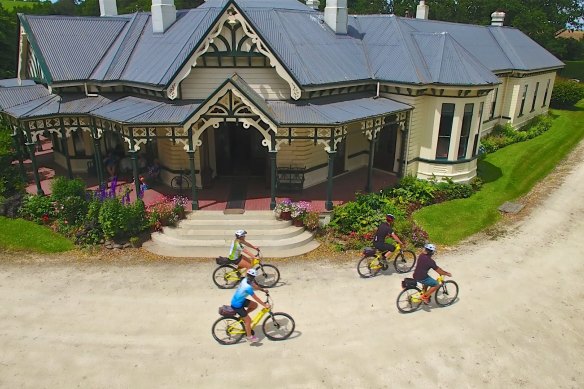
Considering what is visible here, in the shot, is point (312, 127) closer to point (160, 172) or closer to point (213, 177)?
point (213, 177)

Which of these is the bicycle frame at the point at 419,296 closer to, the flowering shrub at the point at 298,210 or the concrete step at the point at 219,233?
the concrete step at the point at 219,233

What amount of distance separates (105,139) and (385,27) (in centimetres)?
1502

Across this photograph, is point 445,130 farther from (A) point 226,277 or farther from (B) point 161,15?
(B) point 161,15

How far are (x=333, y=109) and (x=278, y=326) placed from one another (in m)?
9.28

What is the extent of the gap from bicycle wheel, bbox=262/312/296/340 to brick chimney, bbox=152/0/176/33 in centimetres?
1511

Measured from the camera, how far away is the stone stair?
48.4 feet

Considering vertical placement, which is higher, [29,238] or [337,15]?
[337,15]

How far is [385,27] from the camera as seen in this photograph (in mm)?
21750

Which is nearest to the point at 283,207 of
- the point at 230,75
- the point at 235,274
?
the point at 235,274

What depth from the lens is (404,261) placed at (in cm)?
1366

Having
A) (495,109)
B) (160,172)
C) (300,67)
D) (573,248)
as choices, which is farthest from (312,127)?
(495,109)

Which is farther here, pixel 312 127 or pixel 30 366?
pixel 312 127

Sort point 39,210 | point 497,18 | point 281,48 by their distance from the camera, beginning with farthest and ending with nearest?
point 497,18 < point 281,48 < point 39,210

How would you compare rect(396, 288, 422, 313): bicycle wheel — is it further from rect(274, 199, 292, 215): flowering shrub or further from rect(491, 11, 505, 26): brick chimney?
rect(491, 11, 505, 26): brick chimney
